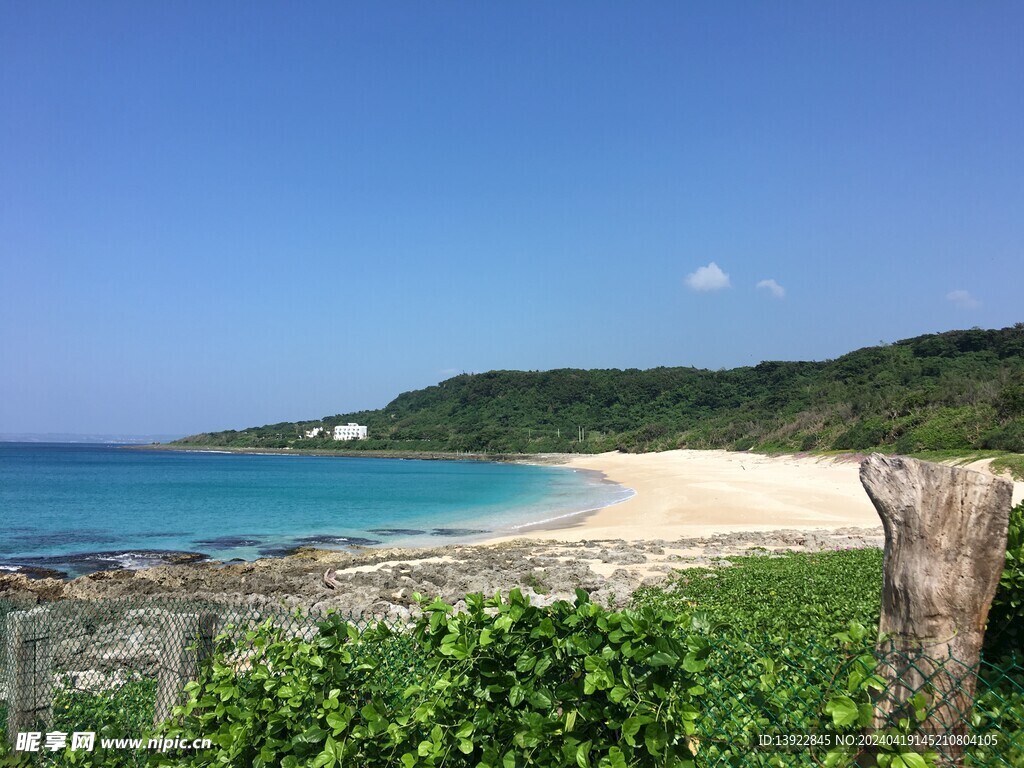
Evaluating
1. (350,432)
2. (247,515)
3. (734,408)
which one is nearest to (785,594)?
(247,515)

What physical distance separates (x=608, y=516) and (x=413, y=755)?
2871 centimetres

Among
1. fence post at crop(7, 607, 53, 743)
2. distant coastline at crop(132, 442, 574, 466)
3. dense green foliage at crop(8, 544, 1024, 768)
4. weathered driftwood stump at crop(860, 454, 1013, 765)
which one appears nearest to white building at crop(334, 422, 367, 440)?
distant coastline at crop(132, 442, 574, 466)

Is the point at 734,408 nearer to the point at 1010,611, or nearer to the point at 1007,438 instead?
the point at 1007,438

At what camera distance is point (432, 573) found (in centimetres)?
1576

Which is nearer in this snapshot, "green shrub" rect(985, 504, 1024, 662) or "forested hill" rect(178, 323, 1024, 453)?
"green shrub" rect(985, 504, 1024, 662)

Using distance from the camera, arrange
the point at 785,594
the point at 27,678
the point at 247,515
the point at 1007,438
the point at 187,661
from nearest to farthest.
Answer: the point at 187,661 → the point at 27,678 → the point at 785,594 → the point at 1007,438 → the point at 247,515

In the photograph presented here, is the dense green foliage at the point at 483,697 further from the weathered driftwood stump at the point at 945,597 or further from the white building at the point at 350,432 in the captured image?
the white building at the point at 350,432

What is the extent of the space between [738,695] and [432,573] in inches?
526

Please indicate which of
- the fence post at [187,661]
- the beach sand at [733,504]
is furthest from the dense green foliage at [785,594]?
the beach sand at [733,504]

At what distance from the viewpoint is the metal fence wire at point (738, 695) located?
254cm

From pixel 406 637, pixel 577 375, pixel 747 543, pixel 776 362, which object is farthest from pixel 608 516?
pixel 577 375

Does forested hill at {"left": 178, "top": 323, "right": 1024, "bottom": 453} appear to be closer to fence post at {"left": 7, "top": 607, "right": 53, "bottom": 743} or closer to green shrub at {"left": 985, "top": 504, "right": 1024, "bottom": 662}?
green shrub at {"left": 985, "top": 504, "right": 1024, "bottom": 662}

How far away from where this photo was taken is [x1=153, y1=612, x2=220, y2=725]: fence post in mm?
3893

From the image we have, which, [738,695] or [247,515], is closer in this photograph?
[738,695]
